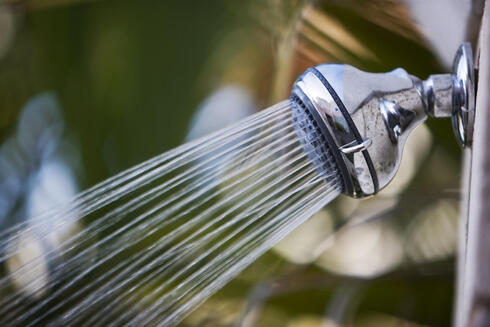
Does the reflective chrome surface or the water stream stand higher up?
the reflective chrome surface

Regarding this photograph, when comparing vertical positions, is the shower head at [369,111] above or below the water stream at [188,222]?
above

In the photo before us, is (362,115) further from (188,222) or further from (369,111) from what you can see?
(188,222)

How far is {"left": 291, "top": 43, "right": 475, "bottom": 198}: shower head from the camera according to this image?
0.34 metres

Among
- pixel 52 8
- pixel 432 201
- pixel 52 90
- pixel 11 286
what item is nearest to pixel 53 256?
pixel 11 286

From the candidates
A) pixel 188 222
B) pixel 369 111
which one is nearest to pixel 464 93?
pixel 369 111

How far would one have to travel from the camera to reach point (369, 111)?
34cm

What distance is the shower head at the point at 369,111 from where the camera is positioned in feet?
1.10

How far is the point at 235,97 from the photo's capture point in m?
0.89

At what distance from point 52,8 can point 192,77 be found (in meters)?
0.26

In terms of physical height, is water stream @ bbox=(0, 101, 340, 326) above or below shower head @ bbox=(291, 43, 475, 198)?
below

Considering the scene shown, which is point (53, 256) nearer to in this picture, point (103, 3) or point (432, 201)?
point (103, 3)

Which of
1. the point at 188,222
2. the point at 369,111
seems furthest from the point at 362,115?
the point at 188,222

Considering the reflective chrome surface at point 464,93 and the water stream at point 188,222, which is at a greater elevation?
the reflective chrome surface at point 464,93

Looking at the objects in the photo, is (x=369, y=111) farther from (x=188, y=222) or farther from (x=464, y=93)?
(x=188, y=222)
